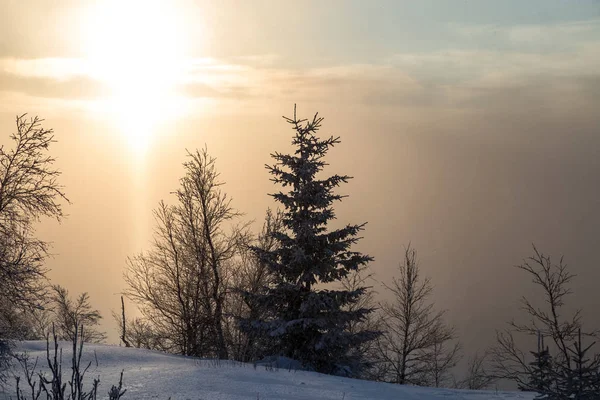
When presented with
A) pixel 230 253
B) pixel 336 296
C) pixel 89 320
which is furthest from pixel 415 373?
pixel 89 320

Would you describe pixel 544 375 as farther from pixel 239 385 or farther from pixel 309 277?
pixel 309 277

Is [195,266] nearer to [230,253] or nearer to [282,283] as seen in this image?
[230,253]

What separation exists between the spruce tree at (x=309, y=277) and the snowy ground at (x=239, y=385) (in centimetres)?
731

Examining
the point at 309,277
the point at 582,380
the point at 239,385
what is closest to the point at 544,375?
the point at 582,380

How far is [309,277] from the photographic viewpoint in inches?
808

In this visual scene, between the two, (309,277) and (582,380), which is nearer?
(582,380)

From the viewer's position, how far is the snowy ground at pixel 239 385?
940cm

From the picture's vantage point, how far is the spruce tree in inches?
789

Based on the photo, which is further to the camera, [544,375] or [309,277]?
[309,277]

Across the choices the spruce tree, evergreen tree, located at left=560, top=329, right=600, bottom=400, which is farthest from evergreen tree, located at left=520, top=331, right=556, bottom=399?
the spruce tree

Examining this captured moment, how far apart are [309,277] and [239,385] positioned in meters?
10.6

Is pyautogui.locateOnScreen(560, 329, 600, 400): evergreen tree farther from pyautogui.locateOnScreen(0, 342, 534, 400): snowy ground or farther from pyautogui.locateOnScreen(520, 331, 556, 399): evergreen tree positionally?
pyautogui.locateOnScreen(0, 342, 534, 400): snowy ground

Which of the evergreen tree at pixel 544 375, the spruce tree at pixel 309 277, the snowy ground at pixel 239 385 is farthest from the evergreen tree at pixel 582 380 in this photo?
the spruce tree at pixel 309 277

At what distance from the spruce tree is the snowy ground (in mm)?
7310
